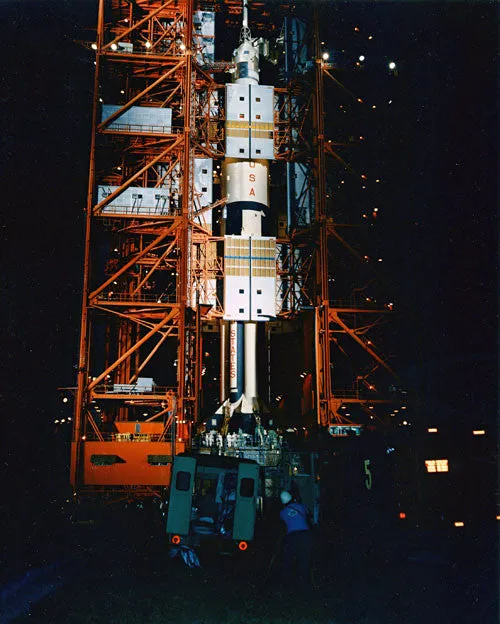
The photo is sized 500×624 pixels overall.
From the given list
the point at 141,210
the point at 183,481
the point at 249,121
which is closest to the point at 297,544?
the point at 183,481

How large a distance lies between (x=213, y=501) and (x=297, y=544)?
4.87m

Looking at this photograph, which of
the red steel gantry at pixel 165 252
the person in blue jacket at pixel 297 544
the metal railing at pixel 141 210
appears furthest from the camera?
the metal railing at pixel 141 210

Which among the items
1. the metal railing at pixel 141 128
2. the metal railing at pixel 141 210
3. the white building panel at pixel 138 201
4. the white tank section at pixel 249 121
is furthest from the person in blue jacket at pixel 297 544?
the white tank section at pixel 249 121

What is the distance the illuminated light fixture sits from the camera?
1625cm

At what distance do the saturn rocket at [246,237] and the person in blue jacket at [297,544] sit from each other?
23.7 metres

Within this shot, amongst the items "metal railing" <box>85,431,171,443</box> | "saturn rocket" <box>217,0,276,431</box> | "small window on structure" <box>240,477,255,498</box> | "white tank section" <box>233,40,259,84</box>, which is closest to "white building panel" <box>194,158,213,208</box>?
"saturn rocket" <box>217,0,276,431</box>

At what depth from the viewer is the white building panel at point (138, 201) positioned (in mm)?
30875

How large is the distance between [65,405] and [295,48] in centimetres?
3026

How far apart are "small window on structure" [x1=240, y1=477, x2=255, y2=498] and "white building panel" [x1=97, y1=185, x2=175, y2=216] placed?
2059cm

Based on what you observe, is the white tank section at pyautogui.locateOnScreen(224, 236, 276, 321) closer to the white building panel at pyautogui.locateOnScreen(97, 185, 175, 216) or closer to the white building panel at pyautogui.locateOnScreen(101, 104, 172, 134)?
the white building panel at pyautogui.locateOnScreen(97, 185, 175, 216)

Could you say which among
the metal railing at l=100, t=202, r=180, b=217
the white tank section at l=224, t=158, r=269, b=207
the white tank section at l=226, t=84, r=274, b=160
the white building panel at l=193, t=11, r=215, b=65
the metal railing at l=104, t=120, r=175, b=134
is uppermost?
the white building panel at l=193, t=11, r=215, b=65

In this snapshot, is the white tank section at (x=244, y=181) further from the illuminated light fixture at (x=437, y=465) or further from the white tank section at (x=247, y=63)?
the illuminated light fixture at (x=437, y=465)

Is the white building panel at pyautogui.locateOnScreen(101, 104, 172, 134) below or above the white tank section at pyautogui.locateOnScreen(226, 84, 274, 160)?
below

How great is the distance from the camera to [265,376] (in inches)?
1468
